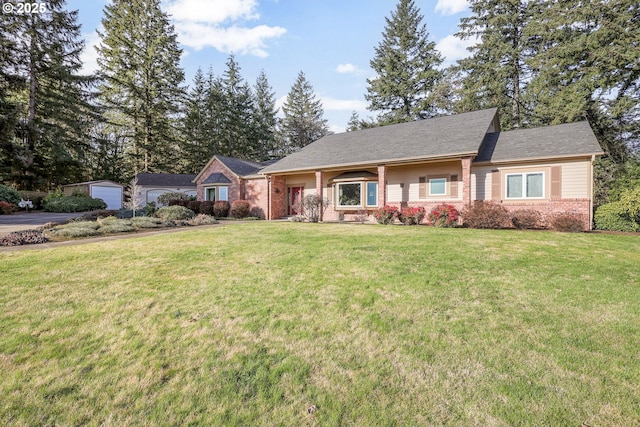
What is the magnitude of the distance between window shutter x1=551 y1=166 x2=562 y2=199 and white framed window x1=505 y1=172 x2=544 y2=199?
34 centimetres

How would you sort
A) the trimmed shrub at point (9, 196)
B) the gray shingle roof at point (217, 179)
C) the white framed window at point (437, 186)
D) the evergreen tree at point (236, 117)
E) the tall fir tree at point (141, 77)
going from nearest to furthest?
the white framed window at point (437, 186) → the trimmed shrub at point (9, 196) → the gray shingle roof at point (217, 179) → the tall fir tree at point (141, 77) → the evergreen tree at point (236, 117)

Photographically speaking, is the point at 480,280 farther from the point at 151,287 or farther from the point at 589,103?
the point at 589,103

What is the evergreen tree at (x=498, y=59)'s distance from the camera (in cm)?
2150

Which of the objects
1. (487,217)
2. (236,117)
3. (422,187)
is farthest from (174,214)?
(236,117)

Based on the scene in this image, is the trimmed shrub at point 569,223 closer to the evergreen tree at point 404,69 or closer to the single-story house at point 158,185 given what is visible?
the evergreen tree at point 404,69

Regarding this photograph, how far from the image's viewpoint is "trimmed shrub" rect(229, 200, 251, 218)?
18125 mm

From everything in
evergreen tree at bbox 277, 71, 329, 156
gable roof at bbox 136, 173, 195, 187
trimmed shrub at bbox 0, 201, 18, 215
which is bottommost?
trimmed shrub at bbox 0, 201, 18, 215

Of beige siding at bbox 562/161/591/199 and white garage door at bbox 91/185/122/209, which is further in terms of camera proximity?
white garage door at bbox 91/185/122/209

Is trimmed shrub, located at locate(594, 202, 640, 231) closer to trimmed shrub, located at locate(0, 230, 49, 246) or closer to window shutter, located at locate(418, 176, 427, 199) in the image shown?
window shutter, located at locate(418, 176, 427, 199)

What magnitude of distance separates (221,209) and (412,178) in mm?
12203

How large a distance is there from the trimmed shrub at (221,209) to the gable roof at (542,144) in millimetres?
14921

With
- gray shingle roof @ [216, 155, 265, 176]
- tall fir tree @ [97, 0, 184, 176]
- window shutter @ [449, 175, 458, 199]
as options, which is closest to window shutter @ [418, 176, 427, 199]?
window shutter @ [449, 175, 458, 199]

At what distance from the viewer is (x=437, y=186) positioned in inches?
545

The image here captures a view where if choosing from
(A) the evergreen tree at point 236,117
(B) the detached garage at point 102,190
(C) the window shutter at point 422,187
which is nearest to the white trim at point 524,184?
(C) the window shutter at point 422,187
